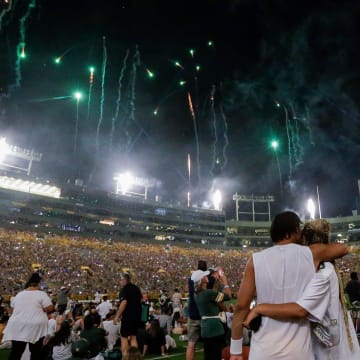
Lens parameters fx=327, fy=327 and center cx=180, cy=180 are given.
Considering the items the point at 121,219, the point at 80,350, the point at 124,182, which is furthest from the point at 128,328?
the point at 124,182

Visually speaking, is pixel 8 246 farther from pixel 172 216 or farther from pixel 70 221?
pixel 172 216

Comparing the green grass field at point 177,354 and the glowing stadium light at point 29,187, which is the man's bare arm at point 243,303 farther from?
the glowing stadium light at point 29,187

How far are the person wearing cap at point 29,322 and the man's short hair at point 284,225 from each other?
180 inches

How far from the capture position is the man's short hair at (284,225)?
8.07 feet

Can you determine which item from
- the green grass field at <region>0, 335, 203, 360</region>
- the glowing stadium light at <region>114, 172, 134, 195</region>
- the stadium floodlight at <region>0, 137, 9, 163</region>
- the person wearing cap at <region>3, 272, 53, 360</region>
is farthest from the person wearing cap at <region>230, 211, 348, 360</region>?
the glowing stadium light at <region>114, 172, 134, 195</region>

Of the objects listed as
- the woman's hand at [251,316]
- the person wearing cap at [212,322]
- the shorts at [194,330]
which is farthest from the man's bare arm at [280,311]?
the shorts at [194,330]

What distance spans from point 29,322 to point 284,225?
471 centimetres

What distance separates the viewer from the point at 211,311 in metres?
4.98

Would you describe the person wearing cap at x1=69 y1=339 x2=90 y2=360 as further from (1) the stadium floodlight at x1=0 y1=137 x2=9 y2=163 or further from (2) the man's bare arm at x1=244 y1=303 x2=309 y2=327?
(1) the stadium floodlight at x1=0 y1=137 x2=9 y2=163

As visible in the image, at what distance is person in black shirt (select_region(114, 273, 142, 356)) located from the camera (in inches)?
Answer: 257

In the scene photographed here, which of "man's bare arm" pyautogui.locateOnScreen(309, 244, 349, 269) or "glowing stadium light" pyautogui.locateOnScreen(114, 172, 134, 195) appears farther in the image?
"glowing stadium light" pyautogui.locateOnScreen(114, 172, 134, 195)

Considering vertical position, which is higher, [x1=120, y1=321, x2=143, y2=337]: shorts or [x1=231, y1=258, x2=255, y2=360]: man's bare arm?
[x1=231, y1=258, x2=255, y2=360]: man's bare arm

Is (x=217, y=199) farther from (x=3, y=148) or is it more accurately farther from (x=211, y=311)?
(x=211, y=311)

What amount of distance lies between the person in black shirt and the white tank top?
4904 millimetres
